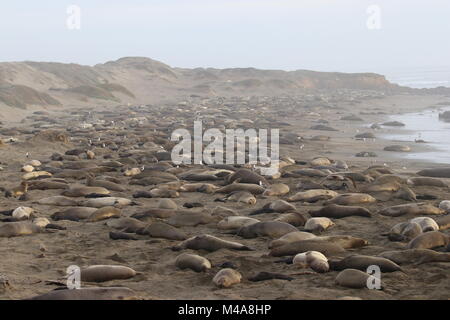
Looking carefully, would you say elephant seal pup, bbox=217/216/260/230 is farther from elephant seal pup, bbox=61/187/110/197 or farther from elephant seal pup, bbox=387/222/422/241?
elephant seal pup, bbox=61/187/110/197

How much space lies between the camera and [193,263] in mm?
6453

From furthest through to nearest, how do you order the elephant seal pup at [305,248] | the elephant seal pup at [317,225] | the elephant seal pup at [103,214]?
1. the elephant seal pup at [103,214]
2. the elephant seal pup at [317,225]
3. the elephant seal pup at [305,248]

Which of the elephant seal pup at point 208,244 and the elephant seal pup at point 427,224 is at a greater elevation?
the elephant seal pup at point 427,224

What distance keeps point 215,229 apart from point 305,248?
1907mm

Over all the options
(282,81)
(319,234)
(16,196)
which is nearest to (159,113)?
(16,196)

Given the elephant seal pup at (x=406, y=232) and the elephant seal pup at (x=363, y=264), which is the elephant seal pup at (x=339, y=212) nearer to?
the elephant seal pup at (x=406, y=232)

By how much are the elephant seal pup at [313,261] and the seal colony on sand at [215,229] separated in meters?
0.01

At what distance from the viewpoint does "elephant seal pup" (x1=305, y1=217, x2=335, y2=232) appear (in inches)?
315

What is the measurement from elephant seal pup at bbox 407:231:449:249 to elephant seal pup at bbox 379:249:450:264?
299 mm

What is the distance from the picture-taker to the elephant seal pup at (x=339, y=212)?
8992mm

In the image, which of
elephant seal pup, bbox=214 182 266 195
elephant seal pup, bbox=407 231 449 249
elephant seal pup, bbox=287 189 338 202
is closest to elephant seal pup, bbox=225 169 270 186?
elephant seal pup, bbox=214 182 266 195

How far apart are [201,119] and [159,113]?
514cm

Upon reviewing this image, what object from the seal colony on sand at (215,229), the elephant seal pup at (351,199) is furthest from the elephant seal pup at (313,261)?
the elephant seal pup at (351,199)

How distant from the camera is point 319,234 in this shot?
790 cm
